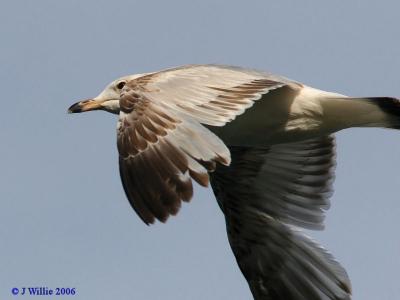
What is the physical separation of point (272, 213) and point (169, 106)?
16.5ft

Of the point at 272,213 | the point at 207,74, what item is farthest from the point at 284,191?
the point at 207,74

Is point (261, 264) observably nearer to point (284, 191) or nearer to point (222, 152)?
point (284, 191)

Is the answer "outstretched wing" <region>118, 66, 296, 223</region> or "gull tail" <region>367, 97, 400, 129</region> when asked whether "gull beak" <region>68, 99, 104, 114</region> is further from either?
"gull tail" <region>367, 97, 400, 129</region>

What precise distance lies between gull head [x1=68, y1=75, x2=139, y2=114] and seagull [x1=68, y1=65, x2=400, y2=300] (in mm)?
15

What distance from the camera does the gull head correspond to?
14.5 metres

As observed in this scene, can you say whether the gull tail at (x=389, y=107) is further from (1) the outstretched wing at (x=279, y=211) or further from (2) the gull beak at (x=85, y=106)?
(2) the gull beak at (x=85, y=106)

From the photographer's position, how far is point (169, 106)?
11.7 metres

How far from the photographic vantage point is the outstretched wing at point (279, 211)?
632 inches

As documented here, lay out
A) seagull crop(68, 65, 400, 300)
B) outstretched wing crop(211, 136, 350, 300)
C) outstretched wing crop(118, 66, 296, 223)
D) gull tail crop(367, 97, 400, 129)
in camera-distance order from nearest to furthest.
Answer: outstretched wing crop(118, 66, 296, 223) < seagull crop(68, 65, 400, 300) < gull tail crop(367, 97, 400, 129) < outstretched wing crop(211, 136, 350, 300)

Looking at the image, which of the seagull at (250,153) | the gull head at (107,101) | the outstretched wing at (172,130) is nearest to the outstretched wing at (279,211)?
the seagull at (250,153)

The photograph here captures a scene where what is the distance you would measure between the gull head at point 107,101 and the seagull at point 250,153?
0.05 ft

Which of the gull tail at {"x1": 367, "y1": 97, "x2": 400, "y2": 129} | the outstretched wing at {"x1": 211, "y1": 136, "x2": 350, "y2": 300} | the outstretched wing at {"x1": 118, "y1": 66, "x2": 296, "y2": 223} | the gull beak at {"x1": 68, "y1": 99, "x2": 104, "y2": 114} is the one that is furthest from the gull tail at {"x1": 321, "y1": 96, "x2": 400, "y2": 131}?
the gull beak at {"x1": 68, "y1": 99, "x2": 104, "y2": 114}

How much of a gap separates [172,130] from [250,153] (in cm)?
487

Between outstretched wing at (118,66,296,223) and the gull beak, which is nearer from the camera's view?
outstretched wing at (118,66,296,223)
